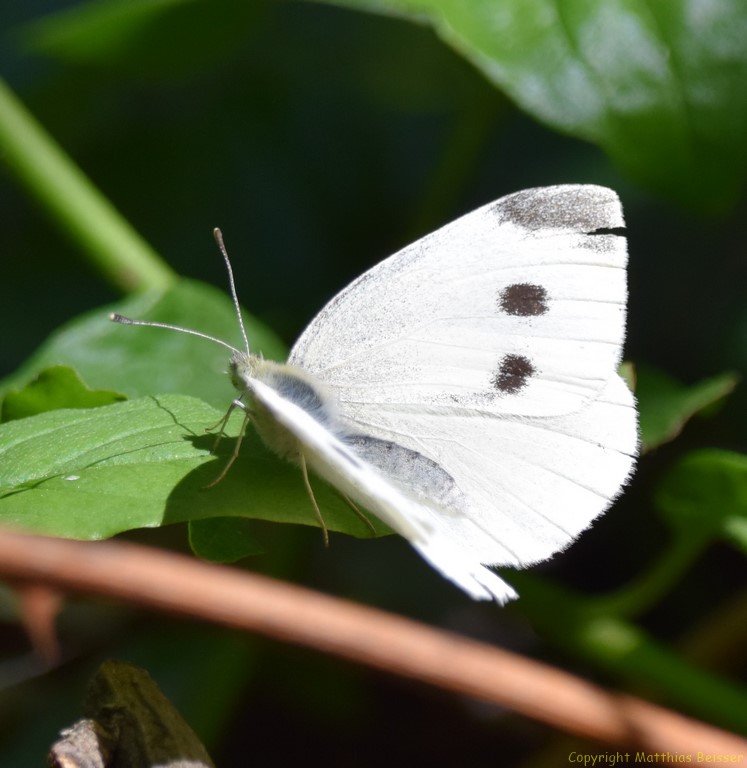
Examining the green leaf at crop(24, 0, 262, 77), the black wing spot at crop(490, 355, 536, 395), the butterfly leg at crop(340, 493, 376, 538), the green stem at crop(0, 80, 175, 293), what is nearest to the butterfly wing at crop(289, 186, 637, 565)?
the black wing spot at crop(490, 355, 536, 395)

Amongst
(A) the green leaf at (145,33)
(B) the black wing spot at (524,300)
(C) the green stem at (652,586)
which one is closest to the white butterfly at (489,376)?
(B) the black wing spot at (524,300)

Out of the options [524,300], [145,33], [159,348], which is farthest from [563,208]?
[145,33]

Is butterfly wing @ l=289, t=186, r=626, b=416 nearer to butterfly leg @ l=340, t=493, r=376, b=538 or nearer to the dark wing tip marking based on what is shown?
the dark wing tip marking

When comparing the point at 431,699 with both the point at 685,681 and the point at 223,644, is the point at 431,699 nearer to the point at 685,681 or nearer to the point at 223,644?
the point at 223,644

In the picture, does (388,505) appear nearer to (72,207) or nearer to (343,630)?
(343,630)

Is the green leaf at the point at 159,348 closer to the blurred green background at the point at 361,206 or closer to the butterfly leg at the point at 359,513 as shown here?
the blurred green background at the point at 361,206
